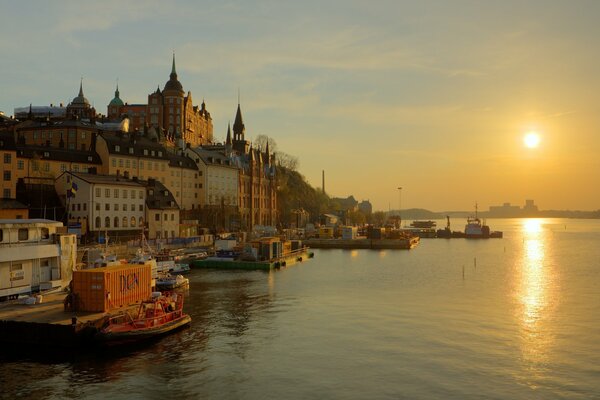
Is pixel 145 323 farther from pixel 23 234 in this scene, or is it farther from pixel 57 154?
pixel 57 154

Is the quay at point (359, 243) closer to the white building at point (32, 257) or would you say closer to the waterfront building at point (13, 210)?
the waterfront building at point (13, 210)

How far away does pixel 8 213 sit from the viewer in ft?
279

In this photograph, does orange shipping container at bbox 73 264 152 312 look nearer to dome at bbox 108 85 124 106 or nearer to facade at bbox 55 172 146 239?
facade at bbox 55 172 146 239

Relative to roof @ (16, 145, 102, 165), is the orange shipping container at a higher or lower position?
lower

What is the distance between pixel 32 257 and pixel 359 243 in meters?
117

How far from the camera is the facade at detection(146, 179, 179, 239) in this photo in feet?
353

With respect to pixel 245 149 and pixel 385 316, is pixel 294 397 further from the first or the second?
pixel 245 149

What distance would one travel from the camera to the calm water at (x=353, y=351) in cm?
3362

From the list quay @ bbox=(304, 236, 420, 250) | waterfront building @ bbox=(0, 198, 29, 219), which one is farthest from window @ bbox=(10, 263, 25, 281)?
quay @ bbox=(304, 236, 420, 250)

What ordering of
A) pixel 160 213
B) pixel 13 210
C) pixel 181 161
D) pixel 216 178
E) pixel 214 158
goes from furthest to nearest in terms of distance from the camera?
pixel 214 158 < pixel 216 178 < pixel 181 161 < pixel 160 213 < pixel 13 210

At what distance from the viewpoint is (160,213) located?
10950cm

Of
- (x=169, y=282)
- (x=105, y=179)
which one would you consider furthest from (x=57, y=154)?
(x=169, y=282)

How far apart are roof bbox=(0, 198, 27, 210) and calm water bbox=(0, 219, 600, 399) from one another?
3283 centimetres

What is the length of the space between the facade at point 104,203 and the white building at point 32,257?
38.2 m
